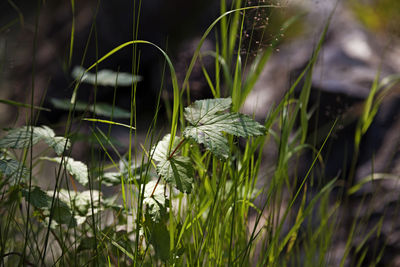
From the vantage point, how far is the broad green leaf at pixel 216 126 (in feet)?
2.52

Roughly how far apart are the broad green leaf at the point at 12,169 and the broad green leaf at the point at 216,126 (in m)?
0.36

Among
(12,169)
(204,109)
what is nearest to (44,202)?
(12,169)

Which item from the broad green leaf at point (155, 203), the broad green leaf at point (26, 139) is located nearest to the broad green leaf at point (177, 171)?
the broad green leaf at point (155, 203)

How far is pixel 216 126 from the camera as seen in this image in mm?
811

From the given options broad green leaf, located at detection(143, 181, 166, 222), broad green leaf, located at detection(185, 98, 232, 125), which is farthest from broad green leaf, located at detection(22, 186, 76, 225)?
broad green leaf, located at detection(185, 98, 232, 125)

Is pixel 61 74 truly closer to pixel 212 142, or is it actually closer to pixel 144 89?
Result: pixel 144 89

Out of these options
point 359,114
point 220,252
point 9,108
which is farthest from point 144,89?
point 220,252

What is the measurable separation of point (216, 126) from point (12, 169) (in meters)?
0.43

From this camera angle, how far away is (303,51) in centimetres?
245

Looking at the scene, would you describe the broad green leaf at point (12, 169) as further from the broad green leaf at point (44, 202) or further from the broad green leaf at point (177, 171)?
the broad green leaf at point (177, 171)

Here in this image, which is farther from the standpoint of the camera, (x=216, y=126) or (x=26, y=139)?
(x=26, y=139)

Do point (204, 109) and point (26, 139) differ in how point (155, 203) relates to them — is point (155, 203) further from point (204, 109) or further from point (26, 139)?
point (26, 139)

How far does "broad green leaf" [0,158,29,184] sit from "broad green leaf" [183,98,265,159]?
0.36m

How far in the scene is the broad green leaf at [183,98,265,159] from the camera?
0.77 meters
